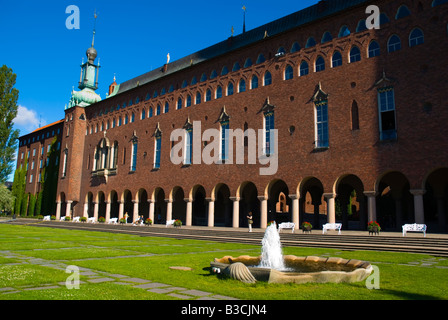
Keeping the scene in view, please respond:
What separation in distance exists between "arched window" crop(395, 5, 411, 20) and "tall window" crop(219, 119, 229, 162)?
14918mm

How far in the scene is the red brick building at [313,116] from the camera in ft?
71.8

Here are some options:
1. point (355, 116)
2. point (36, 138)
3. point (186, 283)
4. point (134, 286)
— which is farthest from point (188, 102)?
point (36, 138)

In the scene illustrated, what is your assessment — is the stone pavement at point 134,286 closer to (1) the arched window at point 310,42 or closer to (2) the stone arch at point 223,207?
(2) the stone arch at point 223,207

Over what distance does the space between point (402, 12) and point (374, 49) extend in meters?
2.70

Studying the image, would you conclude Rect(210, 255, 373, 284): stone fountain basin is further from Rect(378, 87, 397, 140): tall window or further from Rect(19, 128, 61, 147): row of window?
Rect(19, 128, 61, 147): row of window

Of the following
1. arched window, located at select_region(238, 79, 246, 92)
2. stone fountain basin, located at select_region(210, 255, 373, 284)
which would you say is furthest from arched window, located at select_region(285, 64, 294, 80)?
stone fountain basin, located at select_region(210, 255, 373, 284)

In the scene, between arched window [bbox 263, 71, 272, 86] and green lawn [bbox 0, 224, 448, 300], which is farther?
arched window [bbox 263, 71, 272, 86]

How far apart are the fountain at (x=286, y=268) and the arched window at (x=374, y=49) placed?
17.9 m

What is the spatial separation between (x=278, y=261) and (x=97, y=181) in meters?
39.7

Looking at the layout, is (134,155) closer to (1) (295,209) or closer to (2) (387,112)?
(1) (295,209)

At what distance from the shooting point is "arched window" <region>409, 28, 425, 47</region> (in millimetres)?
22312

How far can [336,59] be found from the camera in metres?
25.7

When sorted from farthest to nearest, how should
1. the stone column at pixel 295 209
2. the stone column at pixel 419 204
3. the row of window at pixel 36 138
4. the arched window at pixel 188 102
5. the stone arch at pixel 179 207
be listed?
the row of window at pixel 36 138, the stone arch at pixel 179 207, the arched window at pixel 188 102, the stone column at pixel 295 209, the stone column at pixel 419 204

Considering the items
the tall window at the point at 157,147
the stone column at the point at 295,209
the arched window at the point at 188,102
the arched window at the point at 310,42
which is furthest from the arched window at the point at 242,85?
the tall window at the point at 157,147
